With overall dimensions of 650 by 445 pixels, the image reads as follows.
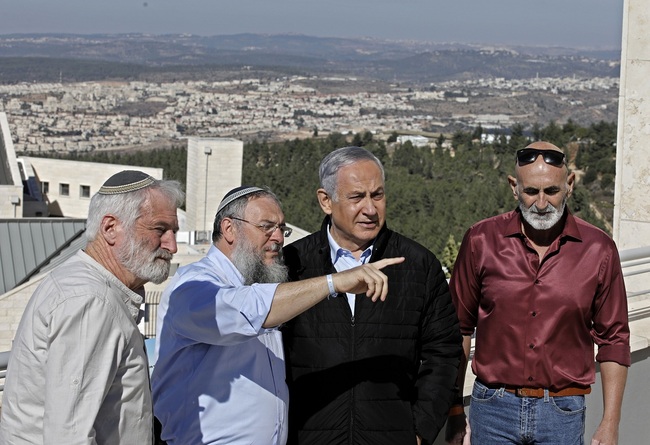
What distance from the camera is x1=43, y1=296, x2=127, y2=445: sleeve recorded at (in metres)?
1.85

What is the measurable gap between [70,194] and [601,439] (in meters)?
32.4

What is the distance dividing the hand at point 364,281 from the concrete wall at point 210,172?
2780cm

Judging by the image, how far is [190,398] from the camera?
7.91ft

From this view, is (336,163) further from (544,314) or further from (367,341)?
(544,314)

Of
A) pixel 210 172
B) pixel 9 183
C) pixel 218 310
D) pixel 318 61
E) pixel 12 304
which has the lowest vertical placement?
pixel 12 304

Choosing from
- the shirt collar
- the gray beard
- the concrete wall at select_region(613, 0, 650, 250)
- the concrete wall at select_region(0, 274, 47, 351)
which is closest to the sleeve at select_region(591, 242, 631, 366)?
the shirt collar

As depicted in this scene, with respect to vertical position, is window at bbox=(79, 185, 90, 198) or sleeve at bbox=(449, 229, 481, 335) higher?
sleeve at bbox=(449, 229, 481, 335)

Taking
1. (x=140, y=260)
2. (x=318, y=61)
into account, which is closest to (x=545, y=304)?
(x=140, y=260)

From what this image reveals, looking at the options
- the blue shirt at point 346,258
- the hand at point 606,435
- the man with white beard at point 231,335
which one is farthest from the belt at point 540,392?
the man with white beard at point 231,335

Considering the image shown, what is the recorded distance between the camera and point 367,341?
8.70ft

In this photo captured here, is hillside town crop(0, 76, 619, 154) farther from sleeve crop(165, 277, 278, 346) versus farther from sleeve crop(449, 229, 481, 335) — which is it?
sleeve crop(165, 277, 278, 346)

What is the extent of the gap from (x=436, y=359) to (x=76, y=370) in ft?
3.93

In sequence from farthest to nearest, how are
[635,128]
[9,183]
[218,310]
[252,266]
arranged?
[9,183], [635,128], [252,266], [218,310]

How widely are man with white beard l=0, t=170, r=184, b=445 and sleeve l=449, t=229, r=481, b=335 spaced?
3.47ft
